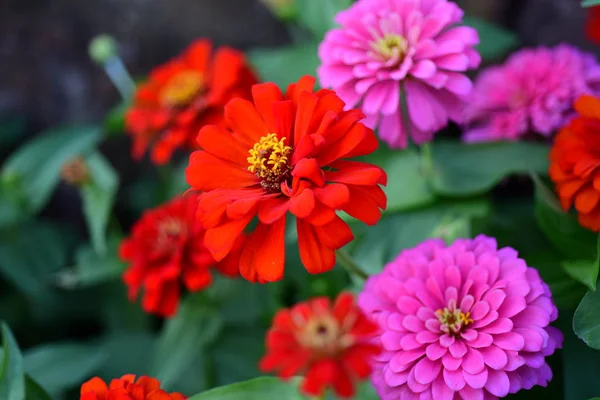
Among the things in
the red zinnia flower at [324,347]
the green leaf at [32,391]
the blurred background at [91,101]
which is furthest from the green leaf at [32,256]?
the red zinnia flower at [324,347]

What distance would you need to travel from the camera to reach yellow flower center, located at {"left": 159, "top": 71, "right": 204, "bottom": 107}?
0.87 m

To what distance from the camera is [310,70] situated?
36.5 inches

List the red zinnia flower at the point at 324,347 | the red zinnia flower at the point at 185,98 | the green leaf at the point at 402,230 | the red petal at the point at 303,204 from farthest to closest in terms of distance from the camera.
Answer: the red zinnia flower at the point at 185,98, the green leaf at the point at 402,230, the red zinnia flower at the point at 324,347, the red petal at the point at 303,204

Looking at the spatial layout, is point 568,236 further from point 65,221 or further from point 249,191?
point 65,221

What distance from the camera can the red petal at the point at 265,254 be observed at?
455mm

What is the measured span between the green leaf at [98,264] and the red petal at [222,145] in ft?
1.57

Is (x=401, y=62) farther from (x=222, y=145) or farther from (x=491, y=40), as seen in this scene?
(x=491, y=40)

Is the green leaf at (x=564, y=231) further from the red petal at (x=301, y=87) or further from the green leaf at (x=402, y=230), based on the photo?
the red petal at (x=301, y=87)

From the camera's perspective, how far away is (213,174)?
0.50 metres

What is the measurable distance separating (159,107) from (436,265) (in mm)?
544

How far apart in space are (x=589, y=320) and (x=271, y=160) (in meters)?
0.29

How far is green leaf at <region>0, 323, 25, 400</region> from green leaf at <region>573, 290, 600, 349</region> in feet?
1.53

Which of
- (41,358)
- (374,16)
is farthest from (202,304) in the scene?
(374,16)

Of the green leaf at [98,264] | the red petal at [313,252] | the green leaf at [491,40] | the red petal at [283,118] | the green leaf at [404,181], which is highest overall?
the red petal at [283,118]
